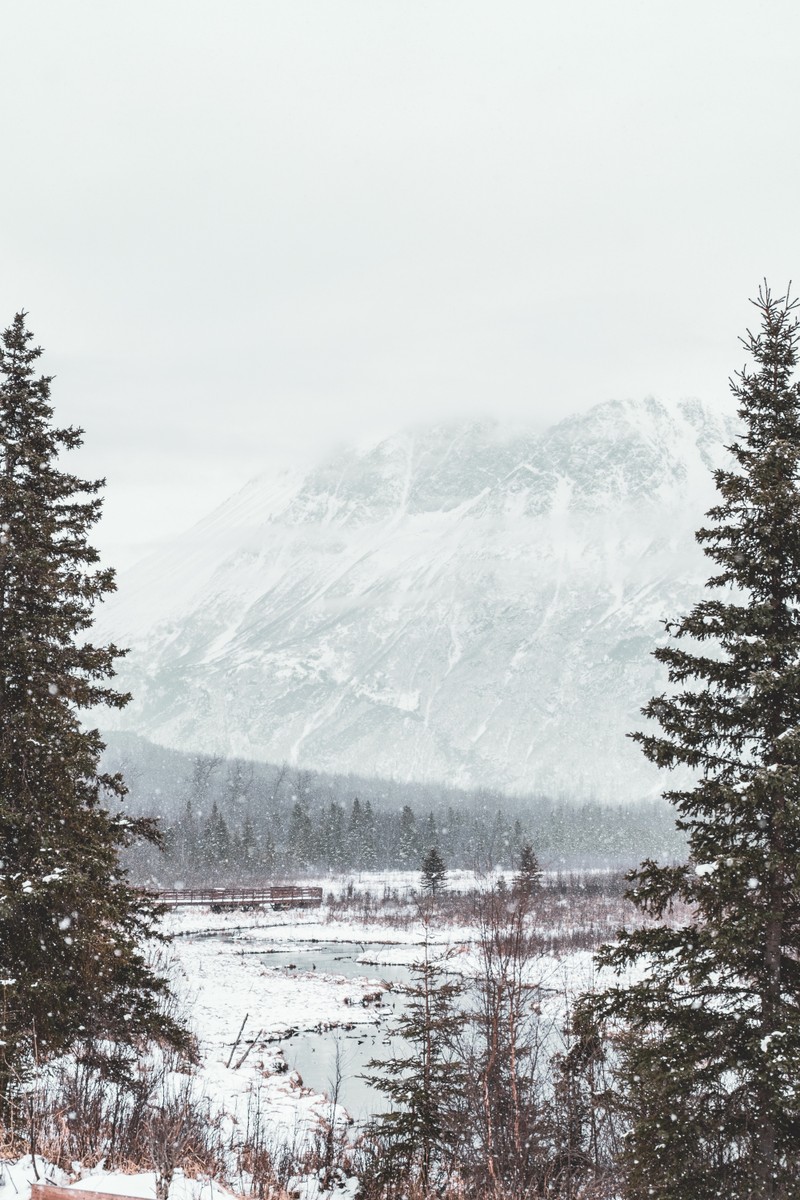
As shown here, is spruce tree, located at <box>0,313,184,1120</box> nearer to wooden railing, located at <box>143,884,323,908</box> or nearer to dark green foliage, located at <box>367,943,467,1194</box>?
dark green foliage, located at <box>367,943,467,1194</box>

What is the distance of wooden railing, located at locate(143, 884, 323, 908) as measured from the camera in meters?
68.7

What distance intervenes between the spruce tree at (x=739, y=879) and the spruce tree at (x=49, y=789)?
21.2ft

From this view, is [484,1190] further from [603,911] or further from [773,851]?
[603,911]

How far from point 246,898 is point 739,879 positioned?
70.7 meters

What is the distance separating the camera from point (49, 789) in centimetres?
1141

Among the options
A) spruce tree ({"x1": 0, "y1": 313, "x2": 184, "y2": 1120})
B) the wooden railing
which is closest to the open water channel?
spruce tree ({"x1": 0, "y1": 313, "x2": 184, "y2": 1120})

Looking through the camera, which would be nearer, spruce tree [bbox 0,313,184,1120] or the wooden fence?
spruce tree [bbox 0,313,184,1120]

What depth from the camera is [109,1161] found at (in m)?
8.22

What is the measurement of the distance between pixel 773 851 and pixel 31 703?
913 cm

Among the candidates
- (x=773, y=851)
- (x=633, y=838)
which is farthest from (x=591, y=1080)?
(x=633, y=838)

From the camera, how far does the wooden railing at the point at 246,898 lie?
225ft

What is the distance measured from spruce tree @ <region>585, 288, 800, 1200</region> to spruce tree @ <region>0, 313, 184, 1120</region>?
255 inches

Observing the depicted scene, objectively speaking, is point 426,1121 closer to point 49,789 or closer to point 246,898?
point 49,789

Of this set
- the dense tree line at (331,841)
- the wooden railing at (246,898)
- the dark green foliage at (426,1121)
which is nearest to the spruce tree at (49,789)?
the dark green foliage at (426,1121)
